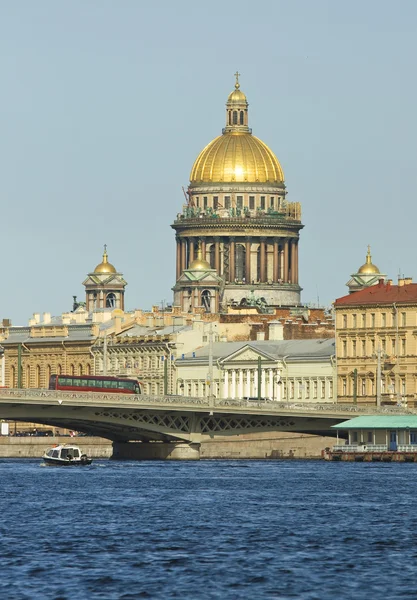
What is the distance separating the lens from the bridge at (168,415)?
433 feet

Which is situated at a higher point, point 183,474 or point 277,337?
point 277,337

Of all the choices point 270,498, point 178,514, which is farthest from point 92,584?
point 270,498

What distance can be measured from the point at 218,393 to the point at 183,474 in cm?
5880

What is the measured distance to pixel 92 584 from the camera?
61.5 metres

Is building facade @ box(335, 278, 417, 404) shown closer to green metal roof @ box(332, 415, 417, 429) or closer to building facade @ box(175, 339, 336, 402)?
building facade @ box(175, 339, 336, 402)

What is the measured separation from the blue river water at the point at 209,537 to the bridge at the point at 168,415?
56.3 ft

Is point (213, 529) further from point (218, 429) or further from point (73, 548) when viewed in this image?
point (218, 429)

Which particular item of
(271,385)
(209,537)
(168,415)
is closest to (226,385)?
(271,385)

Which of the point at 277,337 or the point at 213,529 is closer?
the point at 213,529

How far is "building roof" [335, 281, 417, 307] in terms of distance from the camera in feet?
532

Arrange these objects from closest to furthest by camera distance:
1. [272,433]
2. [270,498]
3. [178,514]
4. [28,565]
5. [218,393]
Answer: [28,565] → [178,514] → [270,498] → [272,433] → [218,393]

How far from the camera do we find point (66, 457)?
135875 mm

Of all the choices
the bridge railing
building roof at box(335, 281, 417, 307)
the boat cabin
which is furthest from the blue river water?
building roof at box(335, 281, 417, 307)

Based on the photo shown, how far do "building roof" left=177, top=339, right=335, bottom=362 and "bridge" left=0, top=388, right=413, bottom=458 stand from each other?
2604cm
